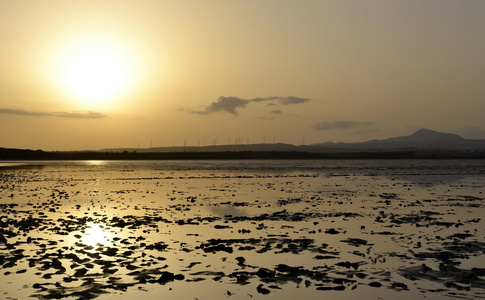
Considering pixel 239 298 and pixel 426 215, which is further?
pixel 426 215

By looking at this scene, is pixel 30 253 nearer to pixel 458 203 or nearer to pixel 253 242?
pixel 253 242

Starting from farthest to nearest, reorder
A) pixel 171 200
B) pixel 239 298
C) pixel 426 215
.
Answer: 1. pixel 171 200
2. pixel 426 215
3. pixel 239 298

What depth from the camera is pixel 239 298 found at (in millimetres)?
14641

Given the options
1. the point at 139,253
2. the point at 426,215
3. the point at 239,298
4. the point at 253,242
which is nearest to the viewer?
the point at 239,298

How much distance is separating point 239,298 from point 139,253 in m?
7.30

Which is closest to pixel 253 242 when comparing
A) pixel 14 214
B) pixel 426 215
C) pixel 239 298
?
pixel 239 298

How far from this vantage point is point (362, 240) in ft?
76.9

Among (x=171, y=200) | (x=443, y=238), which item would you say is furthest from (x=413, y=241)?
(x=171, y=200)

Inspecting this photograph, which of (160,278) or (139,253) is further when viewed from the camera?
(139,253)

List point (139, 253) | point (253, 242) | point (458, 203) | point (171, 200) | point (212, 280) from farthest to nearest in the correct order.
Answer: point (171, 200) < point (458, 203) < point (253, 242) < point (139, 253) < point (212, 280)

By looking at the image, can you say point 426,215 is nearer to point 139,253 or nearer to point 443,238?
point 443,238

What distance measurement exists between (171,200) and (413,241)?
78.1 ft

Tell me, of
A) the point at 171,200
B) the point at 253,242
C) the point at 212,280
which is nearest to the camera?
the point at 212,280

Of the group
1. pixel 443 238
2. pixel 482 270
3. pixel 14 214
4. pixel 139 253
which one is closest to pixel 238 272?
pixel 139 253
